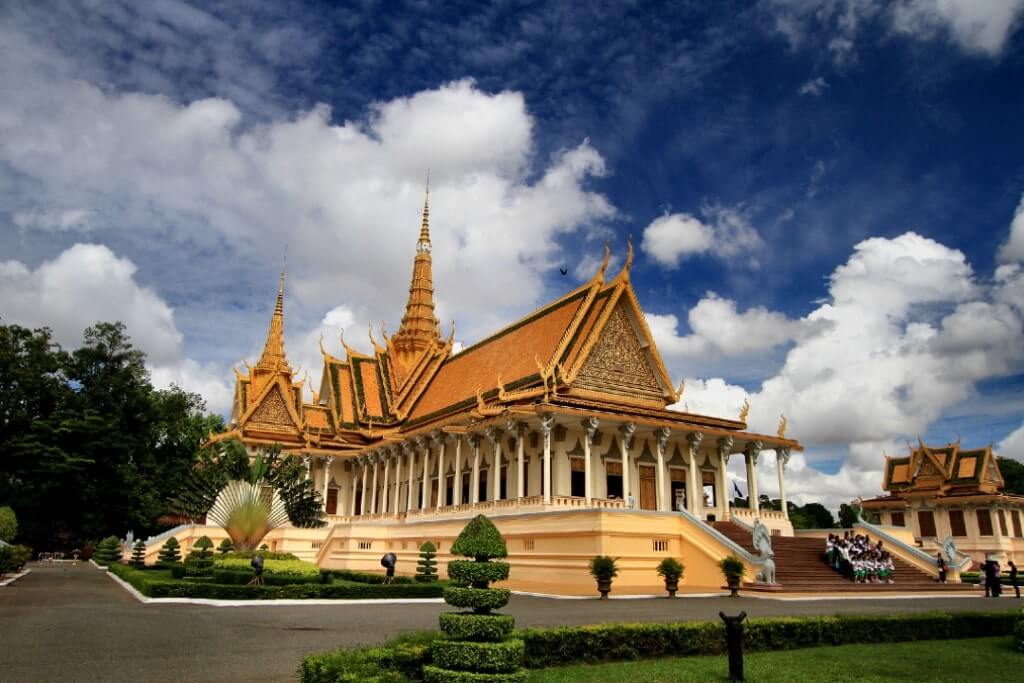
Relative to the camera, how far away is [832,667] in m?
7.63

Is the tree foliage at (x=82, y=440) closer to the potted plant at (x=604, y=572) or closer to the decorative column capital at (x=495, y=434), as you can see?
the decorative column capital at (x=495, y=434)

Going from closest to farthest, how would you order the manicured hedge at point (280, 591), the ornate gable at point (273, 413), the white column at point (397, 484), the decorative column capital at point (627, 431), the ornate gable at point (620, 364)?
the manicured hedge at point (280, 591) → the decorative column capital at point (627, 431) → the ornate gable at point (620, 364) → the white column at point (397, 484) → the ornate gable at point (273, 413)

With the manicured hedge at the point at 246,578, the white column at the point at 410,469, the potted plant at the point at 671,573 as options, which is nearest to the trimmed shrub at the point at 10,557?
the manicured hedge at the point at 246,578

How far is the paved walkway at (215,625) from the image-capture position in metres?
7.09

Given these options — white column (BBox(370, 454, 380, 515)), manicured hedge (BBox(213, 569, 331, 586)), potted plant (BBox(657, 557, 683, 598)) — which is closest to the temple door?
potted plant (BBox(657, 557, 683, 598))

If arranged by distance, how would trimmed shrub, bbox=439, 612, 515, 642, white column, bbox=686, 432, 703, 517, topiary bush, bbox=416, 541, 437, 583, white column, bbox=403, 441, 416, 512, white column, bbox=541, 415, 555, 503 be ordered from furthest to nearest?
white column, bbox=403, 441, 416, 512 → white column, bbox=686, 432, 703, 517 → white column, bbox=541, 415, 555, 503 → topiary bush, bbox=416, 541, 437, 583 → trimmed shrub, bbox=439, 612, 515, 642

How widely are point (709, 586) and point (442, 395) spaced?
59.5 ft

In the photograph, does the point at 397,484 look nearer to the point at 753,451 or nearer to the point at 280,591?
the point at 753,451

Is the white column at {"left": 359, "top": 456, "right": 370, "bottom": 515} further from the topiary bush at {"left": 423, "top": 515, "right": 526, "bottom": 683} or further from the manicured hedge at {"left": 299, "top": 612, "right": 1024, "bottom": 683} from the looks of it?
the topiary bush at {"left": 423, "top": 515, "right": 526, "bottom": 683}

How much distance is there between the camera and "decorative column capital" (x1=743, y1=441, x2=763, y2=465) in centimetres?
2579

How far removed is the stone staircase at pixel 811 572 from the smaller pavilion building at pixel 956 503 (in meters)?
17.4

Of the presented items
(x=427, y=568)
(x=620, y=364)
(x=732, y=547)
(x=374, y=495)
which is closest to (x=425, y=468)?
(x=374, y=495)

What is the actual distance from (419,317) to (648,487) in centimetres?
2181

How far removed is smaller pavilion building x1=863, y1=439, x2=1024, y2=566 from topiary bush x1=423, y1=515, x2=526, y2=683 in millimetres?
34317
